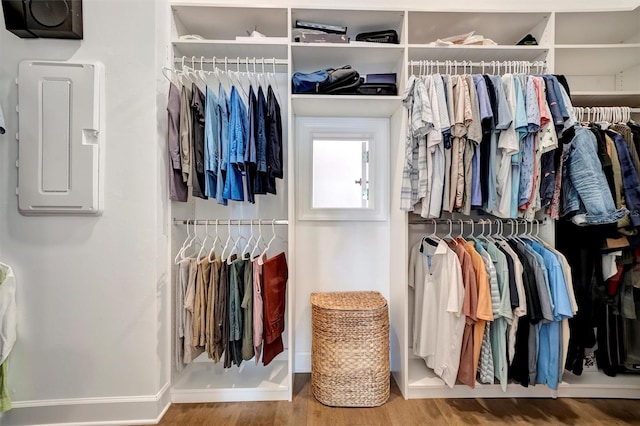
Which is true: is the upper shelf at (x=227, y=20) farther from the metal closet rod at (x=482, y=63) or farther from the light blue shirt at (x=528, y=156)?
the light blue shirt at (x=528, y=156)

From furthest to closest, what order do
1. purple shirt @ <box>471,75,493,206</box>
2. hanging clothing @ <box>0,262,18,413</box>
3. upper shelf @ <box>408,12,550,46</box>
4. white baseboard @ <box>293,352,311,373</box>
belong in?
white baseboard @ <box>293,352,311,373</box>, upper shelf @ <box>408,12,550,46</box>, purple shirt @ <box>471,75,493,206</box>, hanging clothing @ <box>0,262,18,413</box>

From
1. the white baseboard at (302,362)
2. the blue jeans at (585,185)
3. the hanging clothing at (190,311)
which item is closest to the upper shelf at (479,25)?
the blue jeans at (585,185)

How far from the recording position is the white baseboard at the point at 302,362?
6.36ft

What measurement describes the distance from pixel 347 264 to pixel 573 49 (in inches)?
77.2

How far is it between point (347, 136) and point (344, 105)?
280 millimetres

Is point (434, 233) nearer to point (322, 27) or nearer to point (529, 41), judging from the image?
point (529, 41)

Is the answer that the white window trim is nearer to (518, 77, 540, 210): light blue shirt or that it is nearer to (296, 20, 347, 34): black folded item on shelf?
(296, 20, 347, 34): black folded item on shelf

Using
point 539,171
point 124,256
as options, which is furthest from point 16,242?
point 539,171

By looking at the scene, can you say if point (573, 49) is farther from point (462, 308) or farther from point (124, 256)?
point (124, 256)

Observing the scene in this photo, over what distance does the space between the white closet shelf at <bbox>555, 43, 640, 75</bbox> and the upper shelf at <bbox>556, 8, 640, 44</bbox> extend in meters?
0.15

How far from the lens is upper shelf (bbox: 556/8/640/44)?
64.4 inches

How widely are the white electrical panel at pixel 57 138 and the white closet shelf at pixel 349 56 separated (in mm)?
1139

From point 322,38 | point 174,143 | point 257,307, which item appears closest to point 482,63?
point 322,38

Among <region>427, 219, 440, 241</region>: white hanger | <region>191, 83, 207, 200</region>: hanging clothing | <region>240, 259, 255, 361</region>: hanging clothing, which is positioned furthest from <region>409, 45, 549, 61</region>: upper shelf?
<region>240, 259, 255, 361</region>: hanging clothing
